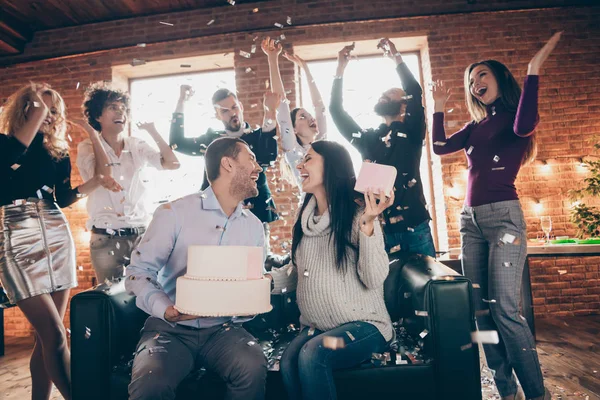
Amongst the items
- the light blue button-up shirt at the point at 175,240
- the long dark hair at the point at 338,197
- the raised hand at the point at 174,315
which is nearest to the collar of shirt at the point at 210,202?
the light blue button-up shirt at the point at 175,240

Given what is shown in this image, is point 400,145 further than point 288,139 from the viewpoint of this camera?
No

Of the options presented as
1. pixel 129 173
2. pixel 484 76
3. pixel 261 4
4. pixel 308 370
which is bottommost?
pixel 308 370

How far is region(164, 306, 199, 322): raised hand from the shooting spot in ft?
3.90

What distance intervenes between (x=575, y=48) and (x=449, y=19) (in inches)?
51.7

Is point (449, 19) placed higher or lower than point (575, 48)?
higher

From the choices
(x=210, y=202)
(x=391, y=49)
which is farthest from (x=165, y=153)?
(x=391, y=49)

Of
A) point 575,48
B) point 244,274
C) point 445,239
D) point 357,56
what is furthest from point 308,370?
point 575,48

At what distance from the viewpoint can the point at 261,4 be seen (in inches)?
161

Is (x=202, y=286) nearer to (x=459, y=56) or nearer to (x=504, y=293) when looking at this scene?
(x=504, y=293)

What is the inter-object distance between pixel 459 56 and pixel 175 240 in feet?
11.8

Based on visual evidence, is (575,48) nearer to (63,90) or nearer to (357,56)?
(357,56)

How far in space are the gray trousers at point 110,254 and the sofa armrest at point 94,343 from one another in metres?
0.67

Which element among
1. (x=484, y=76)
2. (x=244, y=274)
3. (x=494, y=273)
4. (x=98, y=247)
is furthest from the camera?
(x=98, y=247)

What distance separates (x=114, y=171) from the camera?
2.25 m
